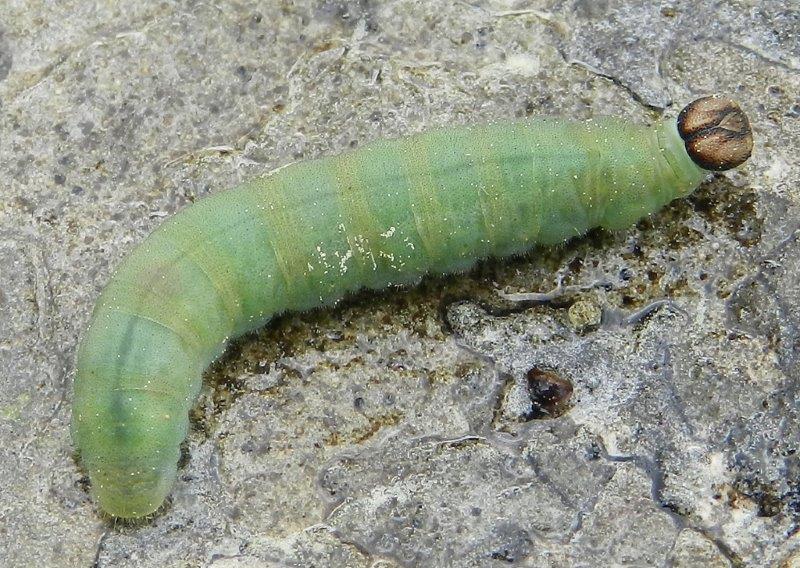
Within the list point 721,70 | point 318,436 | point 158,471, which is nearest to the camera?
point 158,471

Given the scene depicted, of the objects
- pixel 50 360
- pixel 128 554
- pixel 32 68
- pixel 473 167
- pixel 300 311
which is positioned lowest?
pixel 128 554

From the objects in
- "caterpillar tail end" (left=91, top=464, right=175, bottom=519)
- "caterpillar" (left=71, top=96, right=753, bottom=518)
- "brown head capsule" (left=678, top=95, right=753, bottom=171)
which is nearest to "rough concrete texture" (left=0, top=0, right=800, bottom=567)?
"caterpillar tail end" (left=91, top=464, right=175, bottom=519)

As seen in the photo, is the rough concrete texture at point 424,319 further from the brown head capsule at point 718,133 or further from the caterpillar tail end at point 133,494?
the brown head capsule at point 718,133

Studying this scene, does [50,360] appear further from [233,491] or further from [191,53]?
[191,53]

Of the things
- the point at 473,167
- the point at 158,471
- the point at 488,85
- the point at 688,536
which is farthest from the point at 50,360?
the point at 688,536

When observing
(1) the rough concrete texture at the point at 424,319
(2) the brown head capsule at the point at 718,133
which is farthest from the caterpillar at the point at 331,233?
(1) the rough concrete texture at the point at 424,319

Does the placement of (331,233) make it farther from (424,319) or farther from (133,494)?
(133,494)
